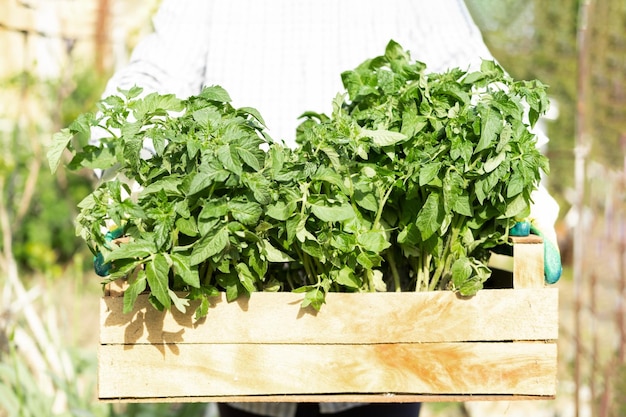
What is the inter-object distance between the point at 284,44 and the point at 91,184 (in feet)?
11.3

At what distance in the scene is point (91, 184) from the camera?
4.70 meters

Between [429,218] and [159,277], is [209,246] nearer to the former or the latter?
[159,277]

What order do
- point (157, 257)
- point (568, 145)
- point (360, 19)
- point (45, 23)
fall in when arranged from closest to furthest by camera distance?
1. point (157, 257)
2. point (360, 19)
3. point (45, 23)
4. point (568, 145)

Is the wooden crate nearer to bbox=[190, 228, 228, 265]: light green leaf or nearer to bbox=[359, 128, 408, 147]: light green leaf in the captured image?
bbox=[190, 228, 228, 265]: light green leaf

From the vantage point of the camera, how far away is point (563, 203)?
5984 mm

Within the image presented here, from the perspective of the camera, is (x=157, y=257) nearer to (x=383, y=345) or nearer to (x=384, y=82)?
(x=383, y=345)

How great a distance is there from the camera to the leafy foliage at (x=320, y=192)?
3.32ft

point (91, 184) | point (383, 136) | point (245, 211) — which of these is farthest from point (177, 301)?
point (91, 184)

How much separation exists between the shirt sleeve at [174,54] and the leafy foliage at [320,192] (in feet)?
1.10

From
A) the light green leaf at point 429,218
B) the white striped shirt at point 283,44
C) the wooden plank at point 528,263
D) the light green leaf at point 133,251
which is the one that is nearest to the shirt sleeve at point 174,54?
the white striped shirt at point 283,44

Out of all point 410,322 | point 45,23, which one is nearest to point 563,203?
point 45,23

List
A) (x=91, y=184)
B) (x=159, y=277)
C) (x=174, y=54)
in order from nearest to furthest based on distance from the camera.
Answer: (x=159, y=277) < (x=174, y=54) < (x=91, y=184)

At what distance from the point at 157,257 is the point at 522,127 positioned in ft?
1.78

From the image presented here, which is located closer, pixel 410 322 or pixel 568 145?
pixel 410 322
